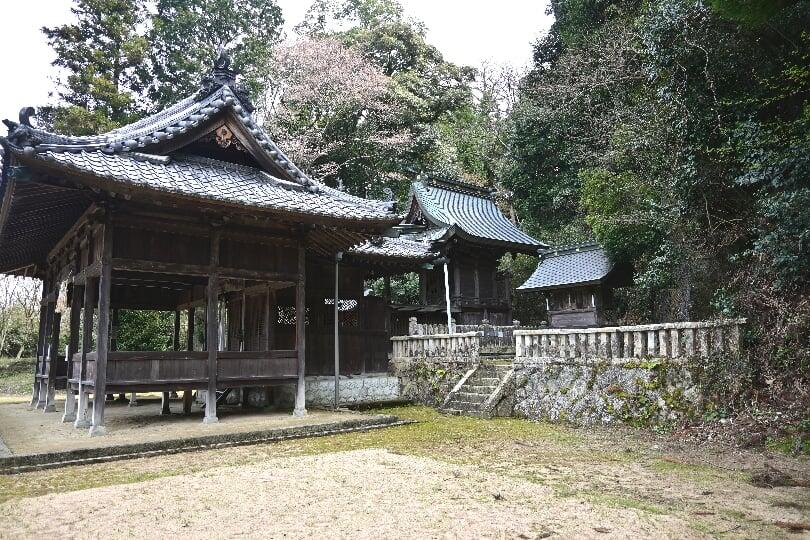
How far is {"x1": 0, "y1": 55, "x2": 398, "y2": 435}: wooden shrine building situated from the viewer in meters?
8.55

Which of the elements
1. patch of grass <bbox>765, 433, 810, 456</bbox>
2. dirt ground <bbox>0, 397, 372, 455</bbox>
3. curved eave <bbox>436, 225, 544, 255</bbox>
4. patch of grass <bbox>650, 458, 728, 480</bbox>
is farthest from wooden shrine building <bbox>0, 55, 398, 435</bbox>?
curved eave <bbox>436, 225, 544, 255</bbox>

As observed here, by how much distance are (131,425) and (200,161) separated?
523cm

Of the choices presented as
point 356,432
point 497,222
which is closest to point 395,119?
point 497,222

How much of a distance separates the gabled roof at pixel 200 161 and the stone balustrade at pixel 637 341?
14.5 feet

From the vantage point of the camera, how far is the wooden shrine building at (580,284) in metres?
21.4

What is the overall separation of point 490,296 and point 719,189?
11814 millimetres

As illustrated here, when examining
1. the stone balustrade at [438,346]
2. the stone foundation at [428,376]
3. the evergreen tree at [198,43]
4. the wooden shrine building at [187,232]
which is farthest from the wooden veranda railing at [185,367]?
the evergreen tree at [198,43]

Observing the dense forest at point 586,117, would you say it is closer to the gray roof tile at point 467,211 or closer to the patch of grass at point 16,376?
the gray roof tile at point 467,211

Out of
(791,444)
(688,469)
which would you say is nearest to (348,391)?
(688,469)

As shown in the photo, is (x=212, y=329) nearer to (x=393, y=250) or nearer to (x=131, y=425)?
(x=131, y=425)

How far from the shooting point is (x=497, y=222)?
25016 millimetres

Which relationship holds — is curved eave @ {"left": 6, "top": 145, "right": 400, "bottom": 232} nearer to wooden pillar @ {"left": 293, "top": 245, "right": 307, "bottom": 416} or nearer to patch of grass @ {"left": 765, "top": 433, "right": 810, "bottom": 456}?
wooden pillar @ {"left": 293, "top": 245, "right": 307, "bottom": 416}

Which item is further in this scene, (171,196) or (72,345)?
(72,345)

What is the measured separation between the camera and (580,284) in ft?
70.5
